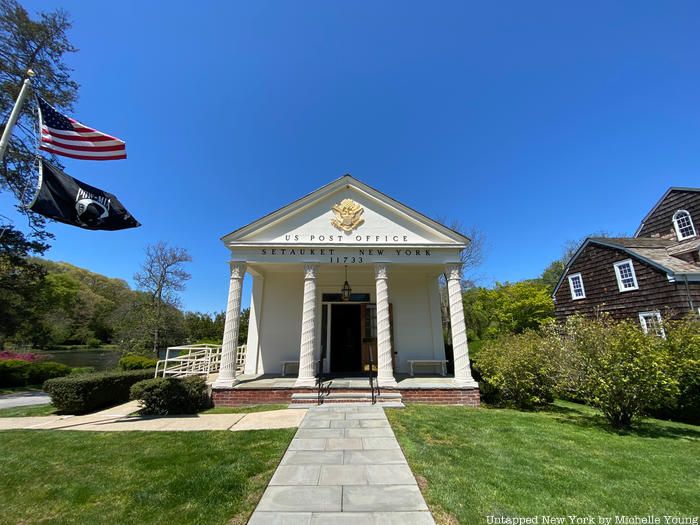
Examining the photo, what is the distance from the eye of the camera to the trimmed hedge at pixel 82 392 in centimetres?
768

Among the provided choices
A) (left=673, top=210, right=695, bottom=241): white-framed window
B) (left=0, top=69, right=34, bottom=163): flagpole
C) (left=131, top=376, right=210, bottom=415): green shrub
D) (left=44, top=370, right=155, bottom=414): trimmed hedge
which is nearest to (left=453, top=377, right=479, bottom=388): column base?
(left=131, top=376, right=210, bottom=415): green shrub

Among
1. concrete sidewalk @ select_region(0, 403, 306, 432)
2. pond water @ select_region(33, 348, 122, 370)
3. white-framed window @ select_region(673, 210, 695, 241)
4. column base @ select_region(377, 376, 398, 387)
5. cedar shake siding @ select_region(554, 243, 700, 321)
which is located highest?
white-framed window @ select_region(673, 210, 695, 241)

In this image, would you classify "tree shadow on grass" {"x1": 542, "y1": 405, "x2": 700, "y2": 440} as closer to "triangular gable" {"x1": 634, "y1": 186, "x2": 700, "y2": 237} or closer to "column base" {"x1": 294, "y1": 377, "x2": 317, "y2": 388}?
"column base" {"x1": 294, "y1": 377, "x2": 317, "y2": 388}

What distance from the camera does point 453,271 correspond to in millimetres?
9148

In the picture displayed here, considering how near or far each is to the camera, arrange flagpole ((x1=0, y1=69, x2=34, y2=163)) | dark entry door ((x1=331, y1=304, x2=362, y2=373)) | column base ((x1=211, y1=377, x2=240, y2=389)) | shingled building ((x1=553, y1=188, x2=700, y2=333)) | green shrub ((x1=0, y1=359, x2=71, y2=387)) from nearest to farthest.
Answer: flagpole ((x1=0, y1=69, x2=34, y2=163)) → column base ((x1=211, y1=377, x2=240, y2=389)) → shingled building ((x1=553, y1=188, x2=700, y2=333)) → dark entry door ((x1=331, y1=304, x2=362, y2=373)) → green shrub ((x1=0, y1=359, x2=71, y2=387))

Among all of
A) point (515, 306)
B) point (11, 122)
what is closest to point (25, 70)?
point (11, 122)

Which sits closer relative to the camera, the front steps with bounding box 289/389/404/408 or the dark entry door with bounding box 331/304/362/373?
the front steps with bounding box 289/389/404/408

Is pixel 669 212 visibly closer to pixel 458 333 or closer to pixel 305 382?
pixel 458 333

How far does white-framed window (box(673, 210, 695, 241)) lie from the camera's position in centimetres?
1300

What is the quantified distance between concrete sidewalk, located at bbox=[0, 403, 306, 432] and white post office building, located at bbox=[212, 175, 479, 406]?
3.27ft

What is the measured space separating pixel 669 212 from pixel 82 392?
2573 cm

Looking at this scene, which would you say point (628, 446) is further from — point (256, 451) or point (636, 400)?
point (256, 451)

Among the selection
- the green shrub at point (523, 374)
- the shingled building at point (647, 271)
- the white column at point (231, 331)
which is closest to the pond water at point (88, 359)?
the white column at point (231, 331)

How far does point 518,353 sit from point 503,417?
199cm
